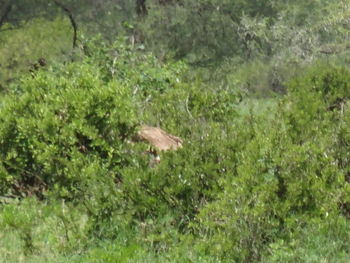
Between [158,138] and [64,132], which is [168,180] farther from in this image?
[158,138]

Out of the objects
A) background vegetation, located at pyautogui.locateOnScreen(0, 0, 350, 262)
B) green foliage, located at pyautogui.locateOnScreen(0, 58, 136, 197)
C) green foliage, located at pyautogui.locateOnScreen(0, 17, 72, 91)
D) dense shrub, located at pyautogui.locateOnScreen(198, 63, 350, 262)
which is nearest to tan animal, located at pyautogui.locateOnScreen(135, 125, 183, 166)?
background vegetation, located at pyautogui.locateOnScreen(0, 0, 350, 262)

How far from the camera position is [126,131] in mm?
8109

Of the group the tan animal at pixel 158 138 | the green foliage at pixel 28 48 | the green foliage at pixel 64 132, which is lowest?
the green foliage at pixel 28 48

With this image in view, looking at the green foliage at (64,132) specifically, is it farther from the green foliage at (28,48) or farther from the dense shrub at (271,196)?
the green foliage at (28,48)

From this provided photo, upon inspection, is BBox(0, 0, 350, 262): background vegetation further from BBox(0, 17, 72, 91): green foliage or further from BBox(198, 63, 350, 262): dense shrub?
BBox(0, 17, 72, 91): green foliage

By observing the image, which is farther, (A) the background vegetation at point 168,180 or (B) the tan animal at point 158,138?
(B) the tan animal at point 158,138

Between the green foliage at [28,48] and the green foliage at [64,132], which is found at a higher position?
the green foliage at [64,132]

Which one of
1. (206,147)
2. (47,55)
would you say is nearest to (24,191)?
(206,147)

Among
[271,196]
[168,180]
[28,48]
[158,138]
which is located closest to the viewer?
[271,196]

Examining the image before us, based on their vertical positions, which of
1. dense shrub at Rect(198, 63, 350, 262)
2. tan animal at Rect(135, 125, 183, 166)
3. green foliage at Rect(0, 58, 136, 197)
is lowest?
tan animal at Rect(135, 125, 183, 166)

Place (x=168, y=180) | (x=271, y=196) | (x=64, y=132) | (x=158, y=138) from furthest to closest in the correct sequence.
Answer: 1. (x=158, y=138)
2. (x=64, y=132)
3. (x=168, y=180)
4. (x=271, y=196)

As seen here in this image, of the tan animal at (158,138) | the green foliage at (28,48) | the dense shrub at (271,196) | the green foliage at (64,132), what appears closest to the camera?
the dense shrub at (271,196)

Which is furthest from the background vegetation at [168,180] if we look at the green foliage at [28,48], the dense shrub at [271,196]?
the green foliage at [28,48]

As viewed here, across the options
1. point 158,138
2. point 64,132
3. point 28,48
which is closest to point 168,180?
point 64,132
